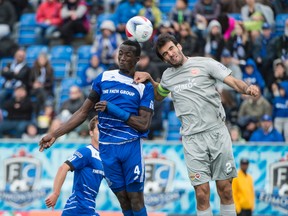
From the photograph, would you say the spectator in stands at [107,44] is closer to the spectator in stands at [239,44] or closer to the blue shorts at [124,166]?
the spectator in stands at [239,44]

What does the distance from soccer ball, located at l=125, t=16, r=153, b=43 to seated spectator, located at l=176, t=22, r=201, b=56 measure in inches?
373

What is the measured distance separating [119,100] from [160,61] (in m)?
10.2

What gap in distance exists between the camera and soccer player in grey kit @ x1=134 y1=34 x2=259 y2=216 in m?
12.6

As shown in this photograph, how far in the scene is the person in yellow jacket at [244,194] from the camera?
18906 mm

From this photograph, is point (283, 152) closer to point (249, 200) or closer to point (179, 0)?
point (249, 200)

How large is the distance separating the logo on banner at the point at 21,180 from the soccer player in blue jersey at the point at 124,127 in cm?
792

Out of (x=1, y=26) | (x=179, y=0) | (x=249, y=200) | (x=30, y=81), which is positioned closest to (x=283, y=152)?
(x=249, y=200)

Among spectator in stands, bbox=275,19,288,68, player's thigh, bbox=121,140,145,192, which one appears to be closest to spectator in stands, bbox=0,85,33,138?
spectator in stands, bbox=275,19,288,68

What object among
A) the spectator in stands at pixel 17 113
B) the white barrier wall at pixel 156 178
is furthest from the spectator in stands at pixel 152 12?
the white barrier wall at pixel 156 178

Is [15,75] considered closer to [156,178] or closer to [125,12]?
[125,12]

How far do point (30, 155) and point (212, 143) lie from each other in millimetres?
8191

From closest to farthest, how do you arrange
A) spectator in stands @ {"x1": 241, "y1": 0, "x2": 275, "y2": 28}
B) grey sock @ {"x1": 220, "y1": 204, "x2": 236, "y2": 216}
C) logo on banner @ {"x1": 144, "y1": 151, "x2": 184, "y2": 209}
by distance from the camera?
grey sock @ {"x1": 220, "y1": 204, "x2": 236, "y2": 216} < logo on banner @ {"x1": 144, "y1": 151, "x2": 184, "y2": 209} < spectator in stands @ {"x1": 241, "y1": 0, "x2": 275, "y2": 28}

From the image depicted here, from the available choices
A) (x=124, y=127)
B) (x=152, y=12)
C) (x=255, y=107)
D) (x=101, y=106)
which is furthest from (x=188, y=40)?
(x=101, y=106)

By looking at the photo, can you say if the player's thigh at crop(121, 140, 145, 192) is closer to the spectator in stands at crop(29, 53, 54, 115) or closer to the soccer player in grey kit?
the soccer player in grey kit
